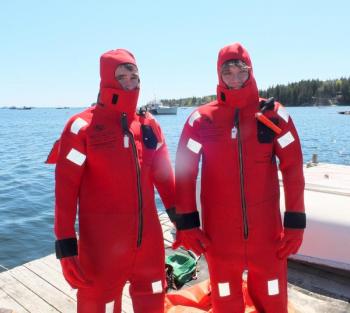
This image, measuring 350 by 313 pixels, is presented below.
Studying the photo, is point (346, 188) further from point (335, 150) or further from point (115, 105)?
point (335, 150)

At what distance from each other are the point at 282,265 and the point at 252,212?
43 cm

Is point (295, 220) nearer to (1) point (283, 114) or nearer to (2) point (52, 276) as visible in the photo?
(1) point (283, 114)

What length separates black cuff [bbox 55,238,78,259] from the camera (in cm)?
232

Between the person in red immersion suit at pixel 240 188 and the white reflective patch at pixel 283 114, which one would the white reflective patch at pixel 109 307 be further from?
the white reflective patch at pixel 283 114

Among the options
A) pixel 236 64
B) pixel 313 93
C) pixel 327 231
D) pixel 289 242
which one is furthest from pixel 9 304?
pixel 313 93

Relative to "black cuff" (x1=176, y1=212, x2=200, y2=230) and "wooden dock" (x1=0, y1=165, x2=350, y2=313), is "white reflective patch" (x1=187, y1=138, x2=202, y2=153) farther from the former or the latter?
"wooden dock" (x1=0, y1=165, x2=350, y2=313)

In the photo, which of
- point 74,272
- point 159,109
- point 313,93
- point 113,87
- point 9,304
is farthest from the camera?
point 313,93

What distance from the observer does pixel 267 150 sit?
257 cm

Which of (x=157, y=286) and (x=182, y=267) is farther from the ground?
(x=157, y=286)

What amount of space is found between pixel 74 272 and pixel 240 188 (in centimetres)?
112

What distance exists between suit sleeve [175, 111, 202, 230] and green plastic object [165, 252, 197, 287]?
1.68 m

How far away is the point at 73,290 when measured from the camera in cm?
390

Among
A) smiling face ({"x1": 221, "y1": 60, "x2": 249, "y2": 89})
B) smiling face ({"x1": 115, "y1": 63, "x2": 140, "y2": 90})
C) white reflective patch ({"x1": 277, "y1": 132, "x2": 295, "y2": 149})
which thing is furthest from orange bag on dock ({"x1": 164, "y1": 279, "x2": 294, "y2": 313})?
smiling face ({"x1": 115, "y1": 63, "x2": 140, "y2": 90})

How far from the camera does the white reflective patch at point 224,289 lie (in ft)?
8.53
